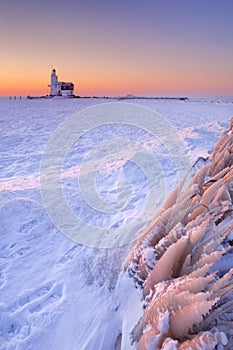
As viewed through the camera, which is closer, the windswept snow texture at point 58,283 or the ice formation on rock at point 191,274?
the ice formation on rock at point 191,274

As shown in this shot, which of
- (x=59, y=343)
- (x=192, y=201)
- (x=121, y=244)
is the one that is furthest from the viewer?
(x=121, y=244)

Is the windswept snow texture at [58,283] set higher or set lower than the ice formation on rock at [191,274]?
lower

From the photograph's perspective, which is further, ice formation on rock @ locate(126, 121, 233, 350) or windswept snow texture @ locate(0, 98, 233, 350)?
windswept snow texture @ locate(0, 98, 233, 350)

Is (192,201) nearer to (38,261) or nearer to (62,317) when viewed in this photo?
(62,317)

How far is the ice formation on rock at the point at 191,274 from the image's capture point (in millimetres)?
692

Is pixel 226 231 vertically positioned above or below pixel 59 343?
above

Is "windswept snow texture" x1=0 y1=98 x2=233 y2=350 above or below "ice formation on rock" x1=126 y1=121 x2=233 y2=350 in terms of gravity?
below

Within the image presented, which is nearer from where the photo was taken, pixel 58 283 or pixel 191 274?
pixel 191 274

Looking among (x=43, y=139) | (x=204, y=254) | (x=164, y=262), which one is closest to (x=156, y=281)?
(x=164, y=262)

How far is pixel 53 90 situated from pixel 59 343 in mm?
78428

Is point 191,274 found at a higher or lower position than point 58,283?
higher

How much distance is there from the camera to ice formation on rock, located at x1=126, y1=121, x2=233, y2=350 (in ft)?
2.27

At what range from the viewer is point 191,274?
787mm

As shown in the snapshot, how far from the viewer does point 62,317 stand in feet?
5.20
